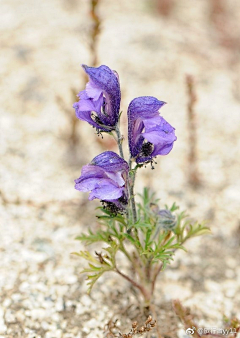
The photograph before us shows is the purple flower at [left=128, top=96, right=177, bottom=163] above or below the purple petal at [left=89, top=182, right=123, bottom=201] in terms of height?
above

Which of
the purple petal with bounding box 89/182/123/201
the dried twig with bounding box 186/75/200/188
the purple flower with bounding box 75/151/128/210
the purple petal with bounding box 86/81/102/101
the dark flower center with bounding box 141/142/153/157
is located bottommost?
the purple petal with bounding box 89/182/123/201

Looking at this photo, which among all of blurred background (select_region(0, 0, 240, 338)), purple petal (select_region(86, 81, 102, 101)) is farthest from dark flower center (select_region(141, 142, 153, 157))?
blurred background (select_region(0, 0, 240, 338))

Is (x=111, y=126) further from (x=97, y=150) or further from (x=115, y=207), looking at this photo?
(x=97, y=150)

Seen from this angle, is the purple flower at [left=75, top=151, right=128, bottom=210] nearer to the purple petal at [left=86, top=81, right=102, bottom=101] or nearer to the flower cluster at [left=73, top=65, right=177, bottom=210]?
the flower cluster at [left=73, top=65, right=177, bottom=210]

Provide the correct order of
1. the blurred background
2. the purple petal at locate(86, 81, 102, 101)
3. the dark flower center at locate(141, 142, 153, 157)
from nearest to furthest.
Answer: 1. the purple petal at locate(86, 81, 102, 101)
2. the dark flower center at locate(141, 142, 153, 157)
3. the blurred background

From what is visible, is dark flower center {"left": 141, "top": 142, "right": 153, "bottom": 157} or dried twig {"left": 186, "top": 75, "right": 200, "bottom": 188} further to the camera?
dried twig {"left": 186, "top": 75, "right": 200, "bottom": 188}

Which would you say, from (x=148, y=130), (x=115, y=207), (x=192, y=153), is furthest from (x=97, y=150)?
(x=148, y=130)

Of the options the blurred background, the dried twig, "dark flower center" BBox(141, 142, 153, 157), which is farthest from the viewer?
the dried twig
